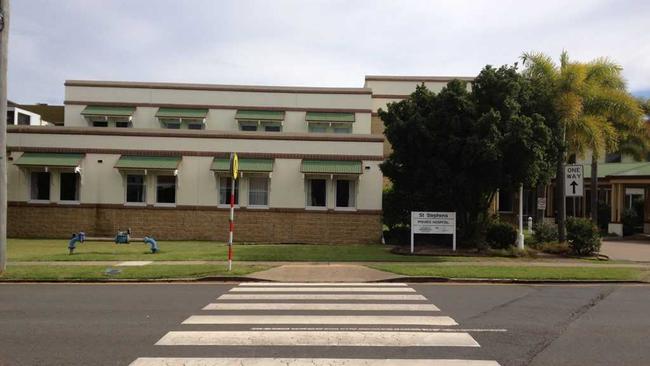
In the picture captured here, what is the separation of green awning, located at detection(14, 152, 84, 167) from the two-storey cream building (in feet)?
0.14

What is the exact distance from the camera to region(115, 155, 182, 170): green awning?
1005 inches

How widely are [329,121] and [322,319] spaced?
2582 cm

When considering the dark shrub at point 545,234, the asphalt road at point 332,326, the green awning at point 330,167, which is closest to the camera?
the asphalt road at point 332,326

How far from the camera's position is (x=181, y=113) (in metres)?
34.6

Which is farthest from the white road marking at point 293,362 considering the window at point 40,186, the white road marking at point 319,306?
the window at point 40,186

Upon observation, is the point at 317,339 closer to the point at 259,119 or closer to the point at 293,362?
the point at 293,362

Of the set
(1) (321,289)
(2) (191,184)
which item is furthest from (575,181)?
(2) (191,184)

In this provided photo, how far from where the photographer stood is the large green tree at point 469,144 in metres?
18.6

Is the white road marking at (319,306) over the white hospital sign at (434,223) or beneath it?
beneath

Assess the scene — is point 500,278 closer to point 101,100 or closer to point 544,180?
point 544,180

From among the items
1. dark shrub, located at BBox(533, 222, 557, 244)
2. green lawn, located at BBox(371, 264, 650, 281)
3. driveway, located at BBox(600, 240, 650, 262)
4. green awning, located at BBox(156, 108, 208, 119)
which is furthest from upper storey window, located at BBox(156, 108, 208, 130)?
driveway, located at BBox(600, 240, 650, 262)

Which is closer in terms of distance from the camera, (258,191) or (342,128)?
(258,191)

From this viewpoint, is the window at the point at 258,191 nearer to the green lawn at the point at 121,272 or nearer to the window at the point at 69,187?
the window at the point at 69,187

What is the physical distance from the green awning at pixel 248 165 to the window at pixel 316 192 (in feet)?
7.05
